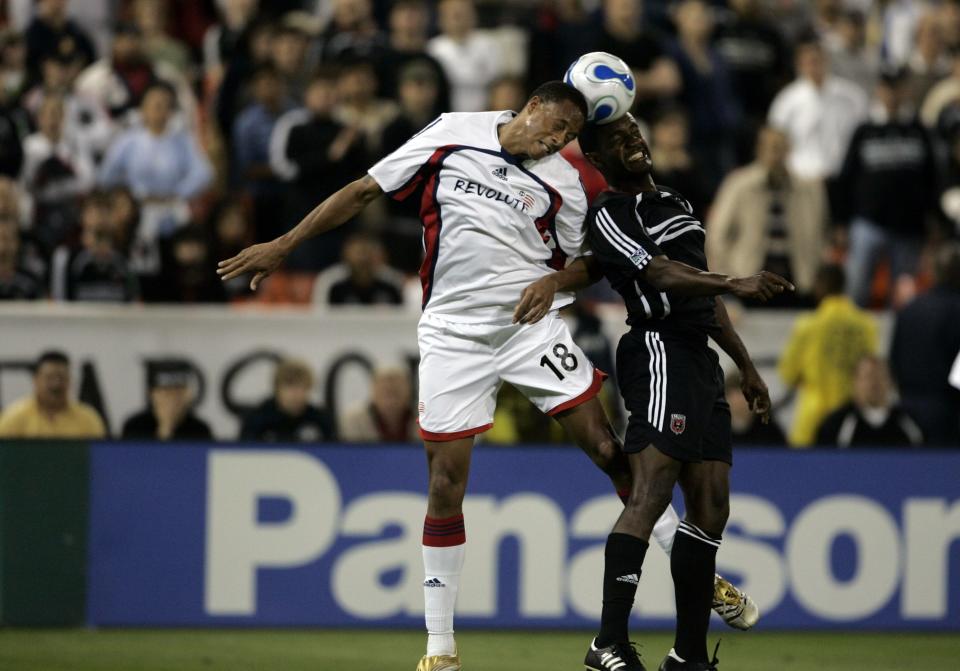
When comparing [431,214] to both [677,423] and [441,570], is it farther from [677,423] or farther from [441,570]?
[441,570]

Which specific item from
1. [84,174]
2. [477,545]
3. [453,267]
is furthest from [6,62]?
[453,267]

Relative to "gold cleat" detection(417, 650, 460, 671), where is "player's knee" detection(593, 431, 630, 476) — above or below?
above

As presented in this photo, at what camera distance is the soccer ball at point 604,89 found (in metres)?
7.31

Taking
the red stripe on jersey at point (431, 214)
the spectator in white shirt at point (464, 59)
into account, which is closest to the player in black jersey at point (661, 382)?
the red stripe on jersey at point (431, 214)

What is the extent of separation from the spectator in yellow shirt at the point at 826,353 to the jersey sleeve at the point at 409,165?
5583 millimetres

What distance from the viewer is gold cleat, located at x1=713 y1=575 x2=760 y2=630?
24.8ft

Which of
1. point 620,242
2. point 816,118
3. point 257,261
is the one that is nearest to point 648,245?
point 620,242

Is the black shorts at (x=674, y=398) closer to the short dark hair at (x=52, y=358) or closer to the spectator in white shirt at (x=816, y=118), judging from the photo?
the short dark hair at (x=52, y=358)

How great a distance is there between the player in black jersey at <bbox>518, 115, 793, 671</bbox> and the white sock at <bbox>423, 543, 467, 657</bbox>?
751 mm

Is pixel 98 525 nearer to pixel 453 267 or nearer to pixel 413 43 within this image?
pixel 453 267

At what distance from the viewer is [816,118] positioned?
15.3 metres

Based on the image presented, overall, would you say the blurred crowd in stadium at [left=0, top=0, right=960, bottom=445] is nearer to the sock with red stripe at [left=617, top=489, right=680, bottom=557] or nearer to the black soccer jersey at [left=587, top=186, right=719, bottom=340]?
the sock with red stripe at [left=617, top=489, right=680, bottom=557]

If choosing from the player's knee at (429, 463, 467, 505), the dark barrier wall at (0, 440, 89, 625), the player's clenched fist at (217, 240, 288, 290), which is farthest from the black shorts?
the dark barrier wall at (0, 440, 89, 625)

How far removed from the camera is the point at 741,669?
852 cm
